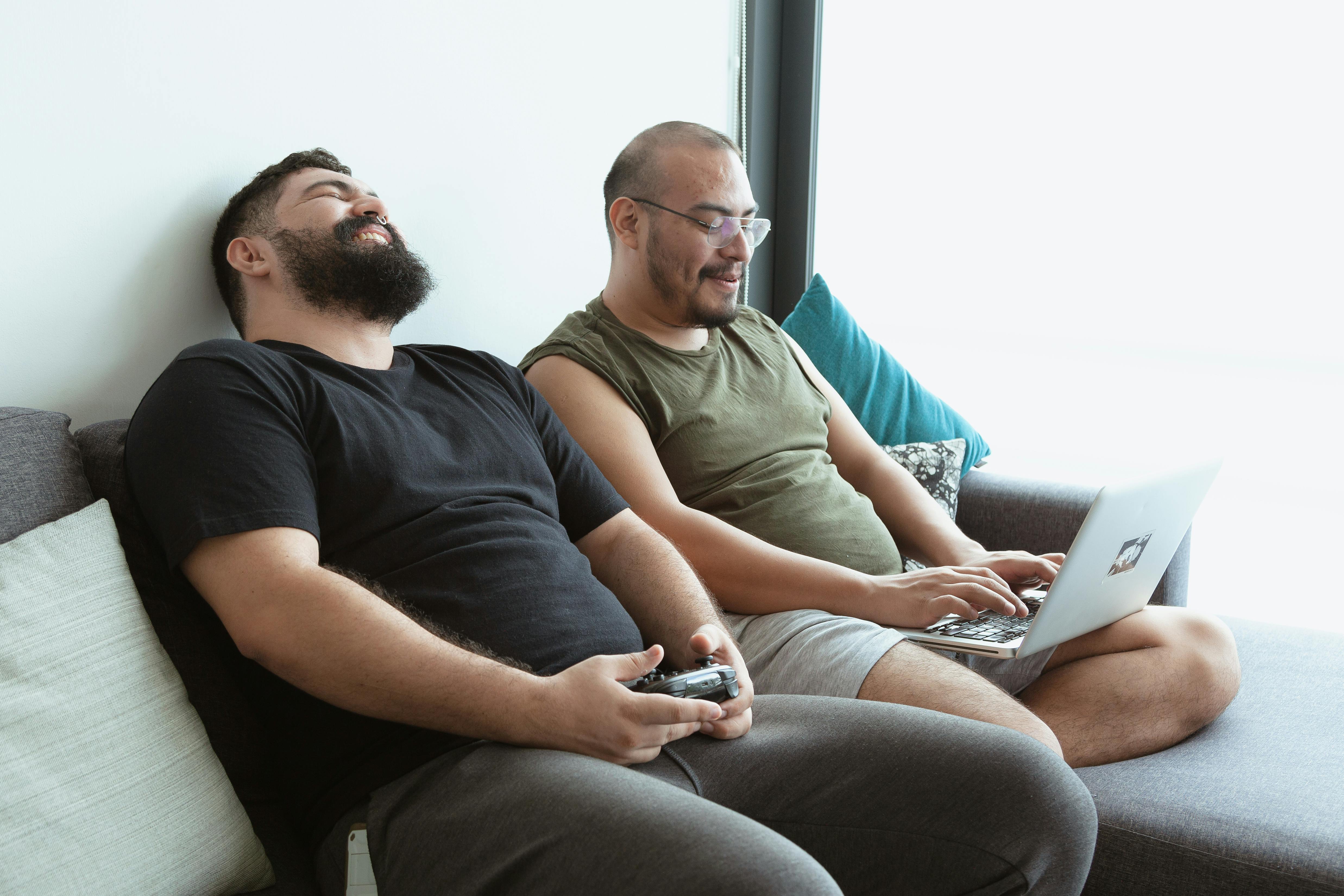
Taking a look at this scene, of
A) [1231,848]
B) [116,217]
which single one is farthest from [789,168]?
[1231,848]

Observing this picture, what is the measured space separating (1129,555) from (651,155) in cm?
111

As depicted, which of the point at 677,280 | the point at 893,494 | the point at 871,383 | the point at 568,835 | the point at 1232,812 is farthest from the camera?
the point at 871,383

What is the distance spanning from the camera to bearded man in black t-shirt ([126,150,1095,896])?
0.94 metres

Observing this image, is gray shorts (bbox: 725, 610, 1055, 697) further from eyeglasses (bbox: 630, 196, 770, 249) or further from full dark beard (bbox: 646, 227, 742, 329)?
eyeglasses (bbox: 630, 196, 770, 249)

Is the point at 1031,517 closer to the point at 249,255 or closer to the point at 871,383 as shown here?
the point at 871,383

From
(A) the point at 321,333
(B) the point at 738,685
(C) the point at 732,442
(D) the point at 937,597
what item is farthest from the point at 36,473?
(D) the point at 937,597

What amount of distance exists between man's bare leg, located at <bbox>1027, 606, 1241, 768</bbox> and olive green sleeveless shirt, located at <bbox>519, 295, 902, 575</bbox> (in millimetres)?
365

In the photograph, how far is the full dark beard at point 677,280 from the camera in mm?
1855

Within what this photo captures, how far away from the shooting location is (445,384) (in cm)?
142

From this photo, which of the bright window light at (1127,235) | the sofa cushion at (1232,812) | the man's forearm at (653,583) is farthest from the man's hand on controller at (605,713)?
the bright window light at (1127,235)

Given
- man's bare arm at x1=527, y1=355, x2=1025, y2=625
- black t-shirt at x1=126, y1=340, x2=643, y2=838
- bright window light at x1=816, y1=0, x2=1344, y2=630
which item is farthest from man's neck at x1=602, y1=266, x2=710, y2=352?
bright window light at x1=816, y1=0, x2=1344, y2=630

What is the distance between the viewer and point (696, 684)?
42.4 inches

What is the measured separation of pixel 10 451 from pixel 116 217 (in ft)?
1.37

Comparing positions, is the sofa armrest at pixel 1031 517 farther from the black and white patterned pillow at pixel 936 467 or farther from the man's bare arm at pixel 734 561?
the man's bare arm at pixel 734 561
